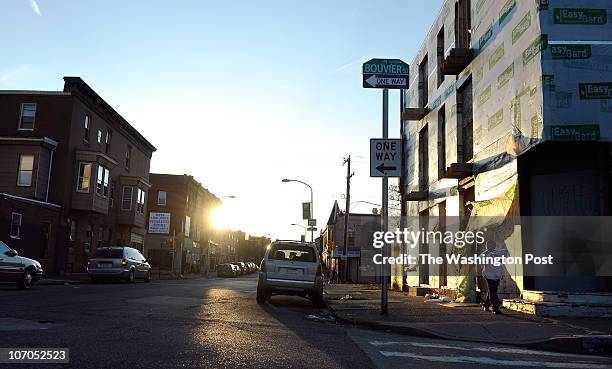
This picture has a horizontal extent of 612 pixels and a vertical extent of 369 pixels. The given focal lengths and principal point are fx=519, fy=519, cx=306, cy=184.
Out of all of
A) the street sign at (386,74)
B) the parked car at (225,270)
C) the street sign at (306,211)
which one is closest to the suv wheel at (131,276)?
the street sign at (306,211)

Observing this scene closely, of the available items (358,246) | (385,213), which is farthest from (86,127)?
(358,246)

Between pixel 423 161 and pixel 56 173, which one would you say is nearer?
pixel 423 161

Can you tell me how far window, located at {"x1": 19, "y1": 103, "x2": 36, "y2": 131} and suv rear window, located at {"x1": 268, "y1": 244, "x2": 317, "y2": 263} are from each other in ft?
71.1

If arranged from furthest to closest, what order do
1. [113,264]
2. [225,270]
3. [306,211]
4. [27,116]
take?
[225,270], [306,211], [27,116], [113,264]

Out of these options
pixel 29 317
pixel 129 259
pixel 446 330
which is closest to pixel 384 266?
pixel 446 330

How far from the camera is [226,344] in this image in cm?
681

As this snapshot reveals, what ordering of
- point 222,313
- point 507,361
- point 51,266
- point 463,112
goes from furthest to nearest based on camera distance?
point 51,266, point 463,112, point 222,313, point 507,361

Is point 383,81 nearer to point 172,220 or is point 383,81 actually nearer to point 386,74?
point 386,74

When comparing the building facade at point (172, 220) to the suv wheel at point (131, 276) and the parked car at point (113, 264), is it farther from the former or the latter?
the parked car at point (113, 264)

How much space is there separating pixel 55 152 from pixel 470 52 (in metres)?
23.7

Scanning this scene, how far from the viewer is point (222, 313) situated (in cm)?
1082

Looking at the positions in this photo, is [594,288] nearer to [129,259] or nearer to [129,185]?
[129,259]

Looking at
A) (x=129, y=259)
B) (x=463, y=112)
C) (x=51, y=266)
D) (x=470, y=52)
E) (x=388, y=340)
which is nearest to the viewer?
(x=388, y=340)

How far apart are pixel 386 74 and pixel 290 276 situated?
587cm
